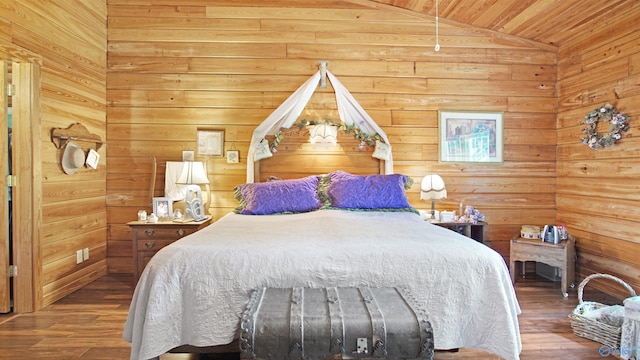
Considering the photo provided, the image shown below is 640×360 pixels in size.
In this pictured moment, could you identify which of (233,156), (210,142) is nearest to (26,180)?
(210,142)

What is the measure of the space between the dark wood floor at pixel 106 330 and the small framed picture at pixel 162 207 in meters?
0.72

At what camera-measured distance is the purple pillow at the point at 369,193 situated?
135 inches

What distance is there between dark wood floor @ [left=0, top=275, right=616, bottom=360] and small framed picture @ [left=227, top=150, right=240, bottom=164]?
1516 mm

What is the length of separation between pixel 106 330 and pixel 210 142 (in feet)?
6.51

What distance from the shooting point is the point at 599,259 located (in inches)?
141

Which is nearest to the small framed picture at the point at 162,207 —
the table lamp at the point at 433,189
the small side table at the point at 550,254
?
Result: the table lamp at the point at 433,189

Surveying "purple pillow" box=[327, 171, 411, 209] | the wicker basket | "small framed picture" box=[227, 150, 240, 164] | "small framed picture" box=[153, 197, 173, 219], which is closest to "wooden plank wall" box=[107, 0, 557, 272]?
"small framed picture" box=[227, 150, 240, 164]

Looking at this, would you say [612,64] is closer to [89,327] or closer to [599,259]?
[599,259]

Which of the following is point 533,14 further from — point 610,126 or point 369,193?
point 369,193

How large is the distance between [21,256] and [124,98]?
1783 mm

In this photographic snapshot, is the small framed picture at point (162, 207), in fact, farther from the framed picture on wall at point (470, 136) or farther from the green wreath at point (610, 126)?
the green wreath at point (610, 126)

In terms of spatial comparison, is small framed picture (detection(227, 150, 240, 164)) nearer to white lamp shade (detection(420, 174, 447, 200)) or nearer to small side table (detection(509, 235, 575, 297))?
white lamp shade (detection(420, 174, 447, 200))

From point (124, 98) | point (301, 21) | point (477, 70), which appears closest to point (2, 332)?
point (124, 98)

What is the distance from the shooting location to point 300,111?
3.92 metres
